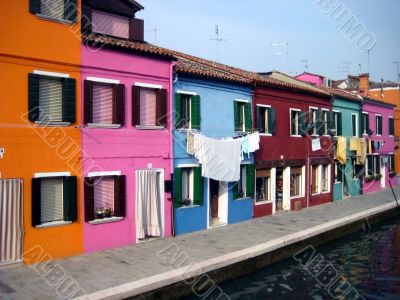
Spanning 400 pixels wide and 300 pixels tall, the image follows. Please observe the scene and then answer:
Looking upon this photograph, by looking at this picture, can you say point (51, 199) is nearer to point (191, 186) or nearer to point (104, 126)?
point (104, 126)

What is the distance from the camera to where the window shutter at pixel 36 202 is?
11.5 metres

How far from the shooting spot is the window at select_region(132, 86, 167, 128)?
14.6 m

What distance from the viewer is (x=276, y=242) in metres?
14.4

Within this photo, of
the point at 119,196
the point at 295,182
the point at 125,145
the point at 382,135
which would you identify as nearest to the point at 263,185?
the point at 295,182

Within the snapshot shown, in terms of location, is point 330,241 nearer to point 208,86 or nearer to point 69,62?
point 208,86

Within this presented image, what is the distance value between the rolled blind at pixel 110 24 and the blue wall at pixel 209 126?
2.53m

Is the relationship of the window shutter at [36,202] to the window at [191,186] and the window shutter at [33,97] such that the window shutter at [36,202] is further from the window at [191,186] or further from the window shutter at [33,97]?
the window at [191,186]

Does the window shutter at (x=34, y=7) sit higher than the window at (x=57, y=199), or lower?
higher

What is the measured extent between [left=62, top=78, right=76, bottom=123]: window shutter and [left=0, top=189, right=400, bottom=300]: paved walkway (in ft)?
13.2

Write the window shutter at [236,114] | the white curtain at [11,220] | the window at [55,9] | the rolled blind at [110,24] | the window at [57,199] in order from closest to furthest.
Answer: the white curtain at [11,220]
the window at [55,9]
the window at [57,199]
the rolled blind at [110,24]
the window shutter at [236,114]

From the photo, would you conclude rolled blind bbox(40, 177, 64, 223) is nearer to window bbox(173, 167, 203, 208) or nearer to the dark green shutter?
window bbox(173, 167, 203, 208)

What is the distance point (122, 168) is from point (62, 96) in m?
2.93

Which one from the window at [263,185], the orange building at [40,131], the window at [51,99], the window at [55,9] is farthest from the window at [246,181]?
the window at [55,9]

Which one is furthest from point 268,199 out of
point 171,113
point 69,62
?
point 69,62
